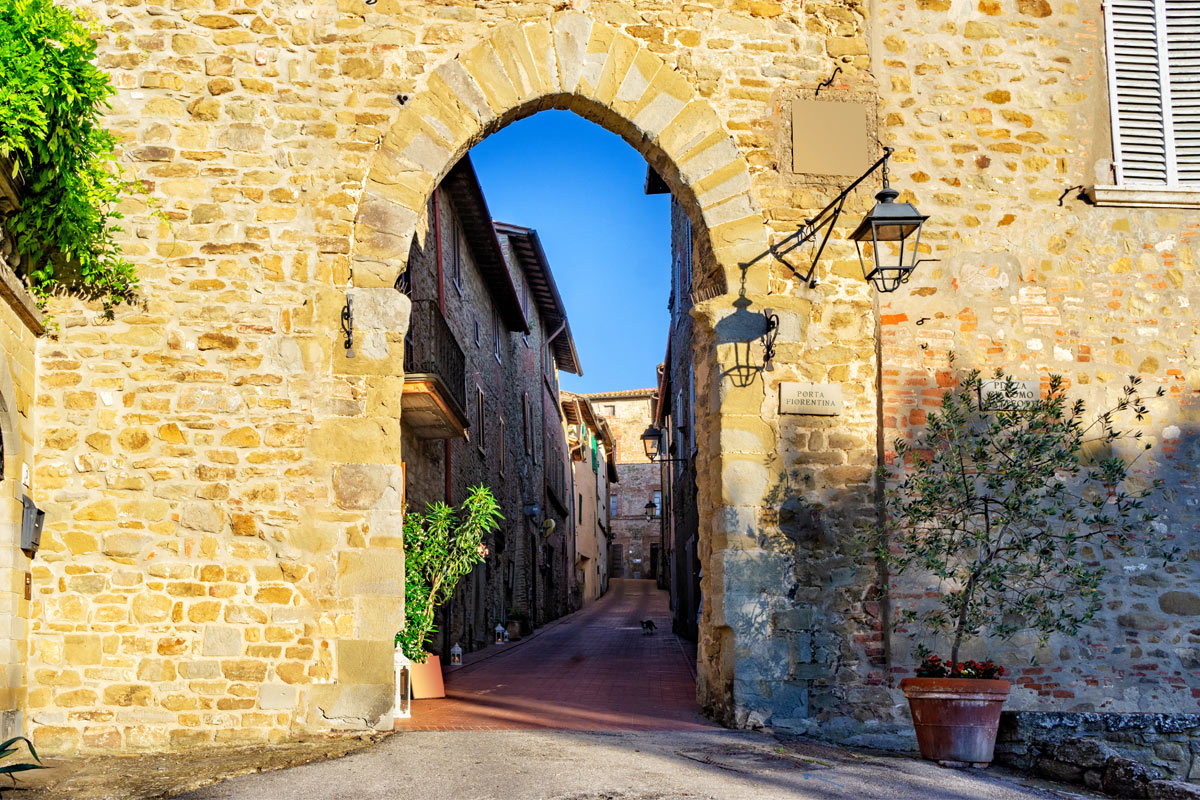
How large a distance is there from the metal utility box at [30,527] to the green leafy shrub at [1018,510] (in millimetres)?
5322

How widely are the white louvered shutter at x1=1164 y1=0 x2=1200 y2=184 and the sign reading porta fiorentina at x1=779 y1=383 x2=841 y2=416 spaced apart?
131 inches

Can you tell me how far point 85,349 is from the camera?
7363 millimetres

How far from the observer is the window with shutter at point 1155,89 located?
8453 millimetres

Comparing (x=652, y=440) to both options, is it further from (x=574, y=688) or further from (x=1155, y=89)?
(x=1155, y=89)

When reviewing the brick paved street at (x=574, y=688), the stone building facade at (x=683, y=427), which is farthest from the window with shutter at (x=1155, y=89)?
the stone building facade at (x=683, y=427)

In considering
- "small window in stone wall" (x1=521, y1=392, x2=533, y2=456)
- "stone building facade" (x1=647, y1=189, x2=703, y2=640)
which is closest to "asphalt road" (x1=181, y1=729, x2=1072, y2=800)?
"stone building facade" (x1=647, y1=189, x2=703, y2=640)

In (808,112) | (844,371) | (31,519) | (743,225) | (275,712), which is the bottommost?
→ (275,712)

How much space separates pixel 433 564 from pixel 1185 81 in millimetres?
7169

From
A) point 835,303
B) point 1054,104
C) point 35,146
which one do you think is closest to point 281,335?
point 35,146

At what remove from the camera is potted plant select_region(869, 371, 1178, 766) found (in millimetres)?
6777

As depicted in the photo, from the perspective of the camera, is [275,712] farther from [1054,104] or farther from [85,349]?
[1054,104]

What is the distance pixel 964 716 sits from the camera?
6.24 m

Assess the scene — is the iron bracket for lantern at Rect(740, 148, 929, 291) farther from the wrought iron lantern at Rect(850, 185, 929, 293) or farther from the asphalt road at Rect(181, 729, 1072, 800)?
the asphalt road at Rect(181, 729, 1072, 800)

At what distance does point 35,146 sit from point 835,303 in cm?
531
